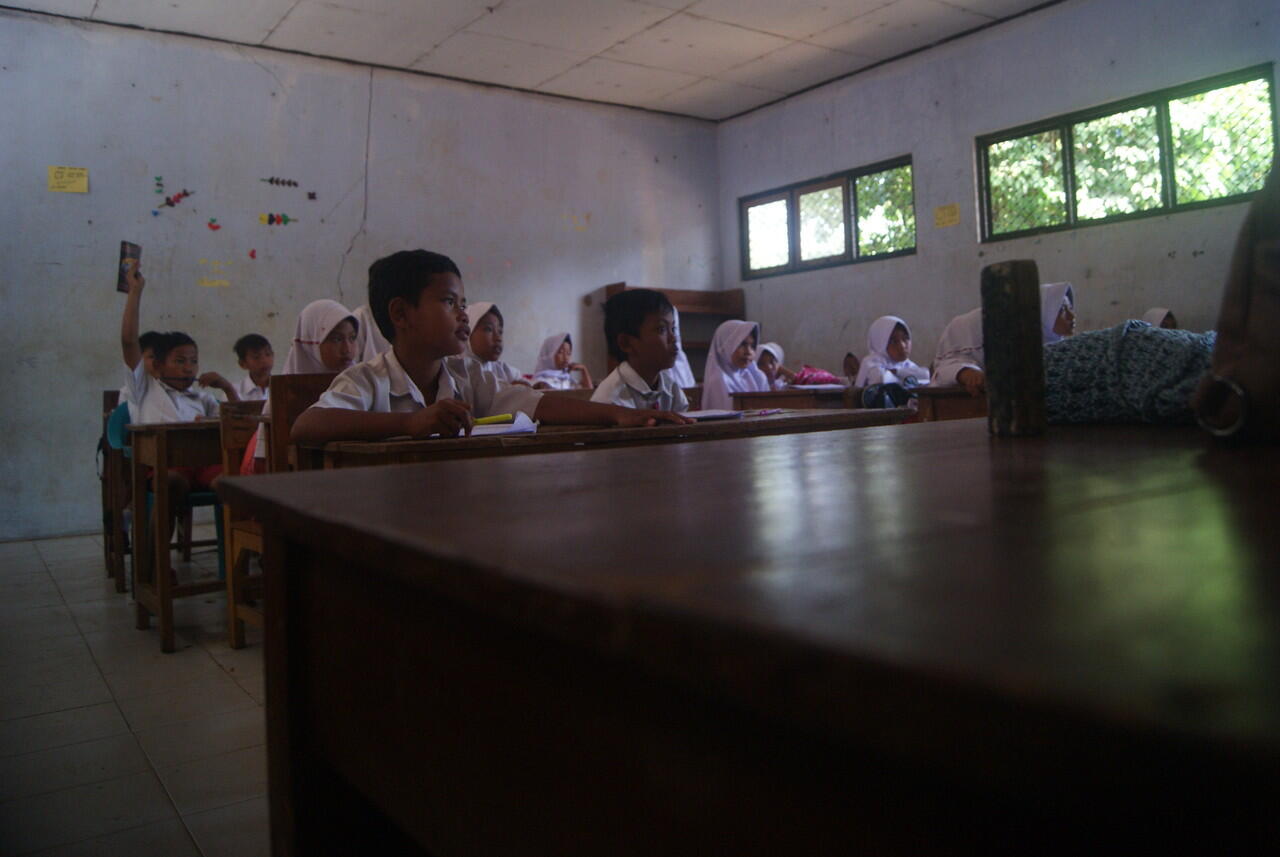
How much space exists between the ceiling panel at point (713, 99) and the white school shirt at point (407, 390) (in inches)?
187

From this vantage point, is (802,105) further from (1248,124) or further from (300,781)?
(300,781)

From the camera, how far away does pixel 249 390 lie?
16.8ft

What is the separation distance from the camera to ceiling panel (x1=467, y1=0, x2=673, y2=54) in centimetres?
514

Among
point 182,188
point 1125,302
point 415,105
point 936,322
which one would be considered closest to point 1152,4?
point 1125,302

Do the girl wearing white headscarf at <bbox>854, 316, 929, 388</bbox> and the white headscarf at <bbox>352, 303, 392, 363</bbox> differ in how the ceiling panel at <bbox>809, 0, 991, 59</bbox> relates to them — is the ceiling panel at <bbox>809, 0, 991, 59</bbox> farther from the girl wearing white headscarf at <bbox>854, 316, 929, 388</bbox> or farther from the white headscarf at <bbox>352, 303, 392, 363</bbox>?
the white headscarf at <bbox>352, 303, 392, 363</bbox>

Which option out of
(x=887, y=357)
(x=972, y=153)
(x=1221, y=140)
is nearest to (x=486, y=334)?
(x=887, y=357)

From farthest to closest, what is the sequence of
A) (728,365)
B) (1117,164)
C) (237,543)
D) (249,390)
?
(728,365) < (1117,164) < (249,390) < (237,543)

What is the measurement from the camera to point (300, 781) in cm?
76

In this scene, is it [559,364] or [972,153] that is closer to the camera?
[972,153]

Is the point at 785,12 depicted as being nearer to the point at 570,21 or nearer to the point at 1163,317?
the point at 570,21

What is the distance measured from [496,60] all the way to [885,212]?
2.93m

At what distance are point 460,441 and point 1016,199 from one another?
5.19 m

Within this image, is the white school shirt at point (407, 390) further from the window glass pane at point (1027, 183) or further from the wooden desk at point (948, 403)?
the window glass pane at point (1027, 183)

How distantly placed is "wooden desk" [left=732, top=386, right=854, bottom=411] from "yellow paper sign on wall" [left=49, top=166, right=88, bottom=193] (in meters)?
3.76
